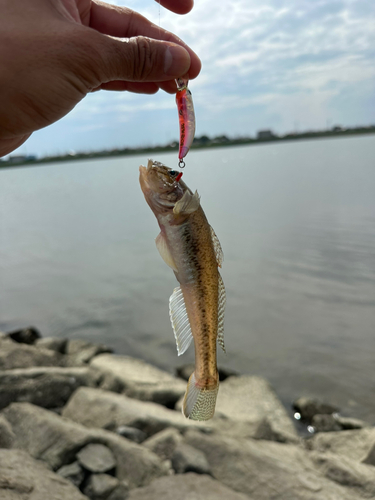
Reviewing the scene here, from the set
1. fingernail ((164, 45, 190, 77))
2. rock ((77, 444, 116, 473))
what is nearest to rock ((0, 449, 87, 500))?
rock ((77, 444, 116, 473))

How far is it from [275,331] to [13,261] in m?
15.0

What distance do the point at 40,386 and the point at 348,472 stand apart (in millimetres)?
5101

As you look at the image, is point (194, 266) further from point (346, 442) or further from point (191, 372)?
point (191, 372)

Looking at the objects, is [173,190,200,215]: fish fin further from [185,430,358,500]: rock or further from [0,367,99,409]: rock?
[0,367,99,409]: rock

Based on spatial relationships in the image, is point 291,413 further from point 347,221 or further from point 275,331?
point 347,221

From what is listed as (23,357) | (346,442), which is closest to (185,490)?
(346,442)

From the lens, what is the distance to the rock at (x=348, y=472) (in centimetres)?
536

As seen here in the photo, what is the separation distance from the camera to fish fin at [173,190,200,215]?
2.53 metres

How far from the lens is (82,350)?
10.5m

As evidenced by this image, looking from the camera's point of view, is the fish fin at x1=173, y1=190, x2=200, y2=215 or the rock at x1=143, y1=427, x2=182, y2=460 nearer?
the fish fin at x1=173, y1=190, x2=200, y2=215

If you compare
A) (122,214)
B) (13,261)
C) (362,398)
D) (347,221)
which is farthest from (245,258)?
(122,214)

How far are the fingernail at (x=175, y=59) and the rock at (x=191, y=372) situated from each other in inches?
284

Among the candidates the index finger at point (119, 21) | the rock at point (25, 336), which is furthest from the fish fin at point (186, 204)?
the rock at point (25, 336)

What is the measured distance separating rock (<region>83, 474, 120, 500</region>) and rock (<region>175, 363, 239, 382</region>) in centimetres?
401
